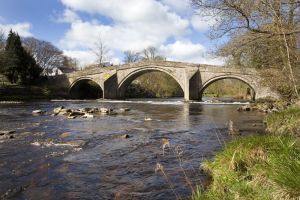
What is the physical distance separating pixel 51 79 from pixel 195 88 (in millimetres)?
22562

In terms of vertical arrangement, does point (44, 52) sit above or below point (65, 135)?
above

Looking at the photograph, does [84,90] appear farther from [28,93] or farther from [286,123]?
[286,123]

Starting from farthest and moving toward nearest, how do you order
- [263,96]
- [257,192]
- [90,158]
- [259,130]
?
[263,96]
[259,130]
[90,158]
[257,192]

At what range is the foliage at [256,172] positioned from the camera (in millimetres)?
3361

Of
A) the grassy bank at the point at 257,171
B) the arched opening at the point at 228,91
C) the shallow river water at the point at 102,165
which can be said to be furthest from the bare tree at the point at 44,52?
the grassy bank at the point at 257,171

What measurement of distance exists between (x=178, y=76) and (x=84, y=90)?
60.2ft

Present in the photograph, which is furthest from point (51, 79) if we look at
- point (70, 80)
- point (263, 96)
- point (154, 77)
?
point (263, 96)

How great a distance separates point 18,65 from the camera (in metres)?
45.0

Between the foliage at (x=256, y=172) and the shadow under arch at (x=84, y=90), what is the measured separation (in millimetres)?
41776

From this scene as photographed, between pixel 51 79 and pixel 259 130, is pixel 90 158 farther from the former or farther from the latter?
pixel 51 79

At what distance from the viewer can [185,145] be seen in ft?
32.4

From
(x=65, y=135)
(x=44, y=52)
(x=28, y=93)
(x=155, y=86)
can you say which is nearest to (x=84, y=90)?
(x=28, y=93)

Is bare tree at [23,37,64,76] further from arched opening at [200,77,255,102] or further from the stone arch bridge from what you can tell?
arched opening at [200,77,255,102]

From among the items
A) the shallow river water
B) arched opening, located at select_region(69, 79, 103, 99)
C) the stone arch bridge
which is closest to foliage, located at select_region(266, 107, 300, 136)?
the shallow river water
